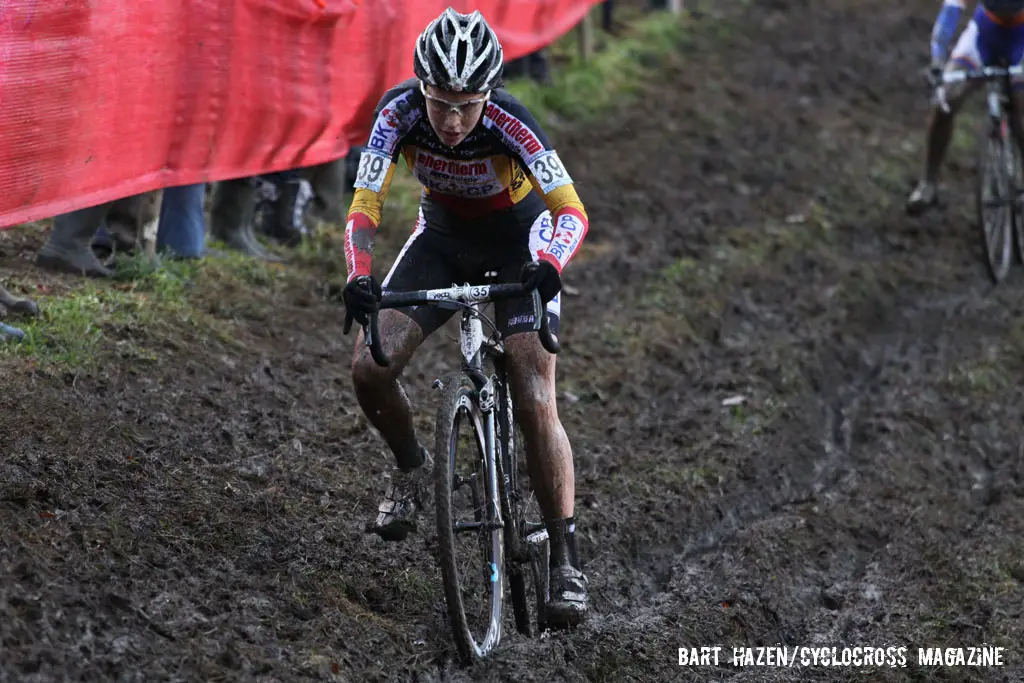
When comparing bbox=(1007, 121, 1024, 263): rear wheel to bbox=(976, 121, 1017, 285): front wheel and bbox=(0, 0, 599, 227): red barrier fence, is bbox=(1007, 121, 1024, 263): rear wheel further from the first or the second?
bbox=(0, 0, 599, 227): red barrier fence

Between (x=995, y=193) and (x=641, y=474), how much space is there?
514 cm

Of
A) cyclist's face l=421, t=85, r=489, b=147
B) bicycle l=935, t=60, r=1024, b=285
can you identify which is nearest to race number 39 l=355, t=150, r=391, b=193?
cyclist's face l=421, t=85, r=489, b=147

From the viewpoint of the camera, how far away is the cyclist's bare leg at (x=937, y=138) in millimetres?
10959

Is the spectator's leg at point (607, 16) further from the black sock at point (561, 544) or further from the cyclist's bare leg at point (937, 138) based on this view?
the black sock at point (561, 544)

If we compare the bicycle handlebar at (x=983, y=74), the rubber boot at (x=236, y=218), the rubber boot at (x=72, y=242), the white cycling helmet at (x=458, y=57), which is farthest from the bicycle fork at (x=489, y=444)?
the bicycle handlebar at (x=983, y=74)

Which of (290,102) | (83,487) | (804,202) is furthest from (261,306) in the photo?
(804,202)

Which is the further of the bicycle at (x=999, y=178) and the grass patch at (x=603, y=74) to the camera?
the grass patch at (x=603, y=74)

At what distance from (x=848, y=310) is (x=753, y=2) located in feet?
32.5

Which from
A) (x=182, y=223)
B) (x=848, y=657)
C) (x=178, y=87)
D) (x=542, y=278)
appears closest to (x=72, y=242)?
(x=182, y=223)

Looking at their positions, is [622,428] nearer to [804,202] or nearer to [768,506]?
[768,506]

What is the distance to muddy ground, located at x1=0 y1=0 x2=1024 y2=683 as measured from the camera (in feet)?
16.5

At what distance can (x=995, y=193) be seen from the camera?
1070 centimetres

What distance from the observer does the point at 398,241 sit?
9.94 m

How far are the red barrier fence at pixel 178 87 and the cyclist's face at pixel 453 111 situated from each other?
233cm
